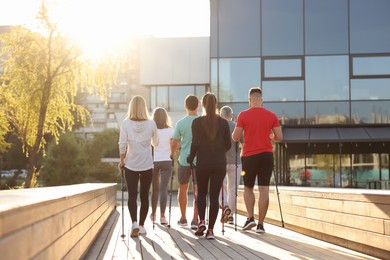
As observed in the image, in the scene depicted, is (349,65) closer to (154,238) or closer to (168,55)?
(168,55)

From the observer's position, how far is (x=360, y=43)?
27.2 meters

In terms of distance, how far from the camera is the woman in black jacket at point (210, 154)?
8.68 metres

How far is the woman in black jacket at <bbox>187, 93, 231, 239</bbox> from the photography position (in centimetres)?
868

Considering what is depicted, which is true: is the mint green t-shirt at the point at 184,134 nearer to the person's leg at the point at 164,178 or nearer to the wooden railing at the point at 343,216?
the person's leg at the point at 164,178

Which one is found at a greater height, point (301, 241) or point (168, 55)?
point (168, 55)

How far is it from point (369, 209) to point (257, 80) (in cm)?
2047

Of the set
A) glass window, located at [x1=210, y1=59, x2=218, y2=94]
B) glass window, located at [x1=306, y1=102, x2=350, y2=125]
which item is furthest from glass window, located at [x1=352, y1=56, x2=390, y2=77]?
glass window, located at [x1=210, y1=59, x2=218, y2=94]

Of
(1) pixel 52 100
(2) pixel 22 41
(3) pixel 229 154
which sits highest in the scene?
(2) pixel 22 41

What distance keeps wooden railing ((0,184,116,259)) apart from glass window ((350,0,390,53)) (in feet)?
71.7

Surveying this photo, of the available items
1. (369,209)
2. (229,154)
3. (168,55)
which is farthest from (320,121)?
(369,209)

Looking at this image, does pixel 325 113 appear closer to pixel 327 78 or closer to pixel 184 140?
pixel 327 78

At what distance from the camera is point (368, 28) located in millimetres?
27219

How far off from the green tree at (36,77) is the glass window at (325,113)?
9.54 metres

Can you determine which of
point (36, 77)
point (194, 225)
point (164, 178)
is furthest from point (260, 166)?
point (36, 77)
